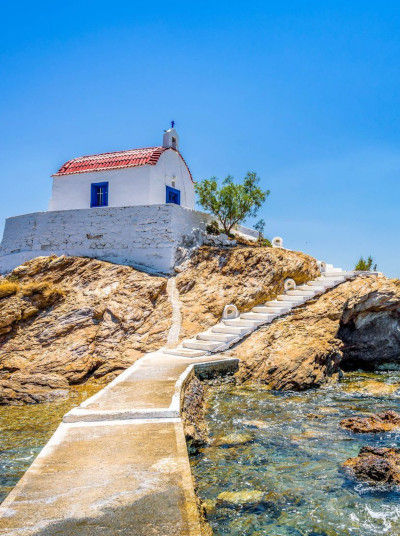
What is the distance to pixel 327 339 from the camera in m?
15.2

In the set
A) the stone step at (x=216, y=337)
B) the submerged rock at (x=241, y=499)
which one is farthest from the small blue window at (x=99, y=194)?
the submerged rock at (x=241, y=499)

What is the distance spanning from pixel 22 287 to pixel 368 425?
14.6 m

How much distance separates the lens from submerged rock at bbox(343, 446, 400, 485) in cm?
645

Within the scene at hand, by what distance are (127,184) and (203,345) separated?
1105 centimetres

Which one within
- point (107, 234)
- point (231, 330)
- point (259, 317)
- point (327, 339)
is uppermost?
point (107, 234)

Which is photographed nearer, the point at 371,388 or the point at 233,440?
the point at 233,440

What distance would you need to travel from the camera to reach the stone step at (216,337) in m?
15.5

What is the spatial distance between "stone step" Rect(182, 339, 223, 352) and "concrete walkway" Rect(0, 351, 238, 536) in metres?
7.08

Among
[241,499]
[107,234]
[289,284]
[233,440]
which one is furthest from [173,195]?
[241,499]

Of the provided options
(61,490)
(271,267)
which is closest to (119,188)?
(271,267)

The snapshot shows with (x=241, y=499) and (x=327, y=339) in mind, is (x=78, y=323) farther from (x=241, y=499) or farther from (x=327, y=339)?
(x=241, y=499)

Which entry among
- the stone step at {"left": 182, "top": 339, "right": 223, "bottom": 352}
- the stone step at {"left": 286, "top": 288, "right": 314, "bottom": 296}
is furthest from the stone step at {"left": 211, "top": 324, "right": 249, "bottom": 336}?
the stone step at {"left": 286, "top": 288, "right": 314, "bottom": 296}

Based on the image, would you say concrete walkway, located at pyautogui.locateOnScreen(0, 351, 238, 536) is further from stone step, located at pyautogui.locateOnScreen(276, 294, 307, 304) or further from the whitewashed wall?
the whitewashed wall

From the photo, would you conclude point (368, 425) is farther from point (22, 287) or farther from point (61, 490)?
point (22, 287)
